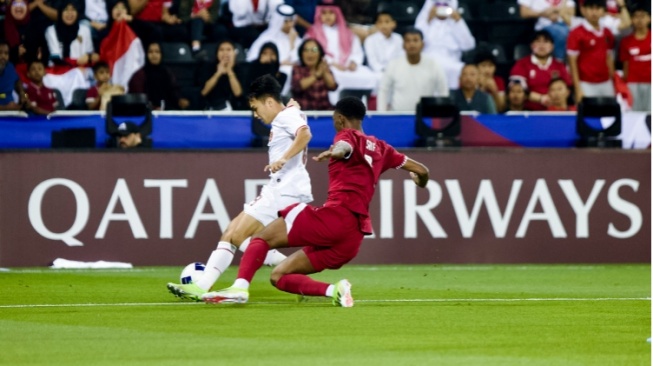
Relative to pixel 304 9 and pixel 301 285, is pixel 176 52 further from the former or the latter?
pixel 301 285

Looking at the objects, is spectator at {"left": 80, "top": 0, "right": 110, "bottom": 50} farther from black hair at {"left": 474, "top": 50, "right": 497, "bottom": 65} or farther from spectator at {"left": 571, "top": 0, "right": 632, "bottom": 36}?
spectator at {"left": 571, "top": 0, "right": 632, "bottom": 36}

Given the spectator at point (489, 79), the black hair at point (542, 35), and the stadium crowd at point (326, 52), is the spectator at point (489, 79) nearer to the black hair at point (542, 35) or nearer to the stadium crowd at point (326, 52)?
the stadium crowd at point (326, 52)

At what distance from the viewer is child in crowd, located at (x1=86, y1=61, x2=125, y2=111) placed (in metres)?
17.3

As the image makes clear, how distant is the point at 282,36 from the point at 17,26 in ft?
11.7

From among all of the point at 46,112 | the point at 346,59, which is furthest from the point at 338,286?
the point at 346,59

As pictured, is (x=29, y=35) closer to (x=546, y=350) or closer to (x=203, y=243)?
(x=203, y=243)

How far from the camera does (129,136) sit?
52.2 feet

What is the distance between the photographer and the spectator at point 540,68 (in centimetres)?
1820

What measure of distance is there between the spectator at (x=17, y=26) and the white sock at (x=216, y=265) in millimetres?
7563

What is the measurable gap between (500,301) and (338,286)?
159cm

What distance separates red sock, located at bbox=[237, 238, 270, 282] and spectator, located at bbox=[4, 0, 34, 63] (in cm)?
815

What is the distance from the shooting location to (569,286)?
1304cm

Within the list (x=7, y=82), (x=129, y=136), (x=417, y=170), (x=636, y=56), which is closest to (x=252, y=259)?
(x=417, y=170)

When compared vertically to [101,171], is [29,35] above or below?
above
